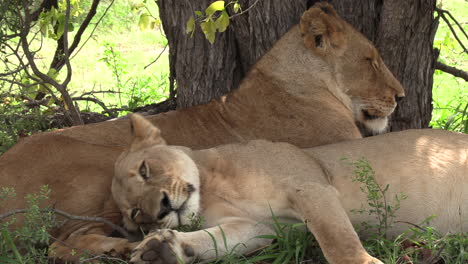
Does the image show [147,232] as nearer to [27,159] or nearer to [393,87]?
[27,159]

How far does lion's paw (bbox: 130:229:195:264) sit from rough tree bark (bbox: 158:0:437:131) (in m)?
1.91

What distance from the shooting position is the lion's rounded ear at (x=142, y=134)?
346cm

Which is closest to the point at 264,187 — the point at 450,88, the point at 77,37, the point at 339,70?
the point at 339,70

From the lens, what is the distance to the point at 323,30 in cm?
411

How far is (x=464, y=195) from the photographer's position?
134 inches

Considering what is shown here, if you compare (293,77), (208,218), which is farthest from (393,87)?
(208,218)

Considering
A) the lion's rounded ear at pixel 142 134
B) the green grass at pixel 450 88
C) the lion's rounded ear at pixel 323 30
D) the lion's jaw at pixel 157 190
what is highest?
the lion's rounded ear at pixel 323 30

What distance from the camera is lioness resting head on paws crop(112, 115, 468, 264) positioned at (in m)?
3.01

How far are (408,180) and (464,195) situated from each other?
0.92 feet

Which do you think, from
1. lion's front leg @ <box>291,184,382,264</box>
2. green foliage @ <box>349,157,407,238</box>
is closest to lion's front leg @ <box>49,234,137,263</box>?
lion's front leg @ <box>291,184,382,264</box>

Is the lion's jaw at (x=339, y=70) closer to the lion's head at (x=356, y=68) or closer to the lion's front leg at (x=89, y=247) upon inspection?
the lion's head at (x=356, y=68)

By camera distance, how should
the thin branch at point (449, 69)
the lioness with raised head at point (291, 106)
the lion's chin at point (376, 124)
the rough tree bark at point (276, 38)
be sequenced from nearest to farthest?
the lioness with raised head at point (291, 106) → the lion's chin at point (376, 124) → the rough tree bark at point (276, 38) → the thin branch at point (449, 69)

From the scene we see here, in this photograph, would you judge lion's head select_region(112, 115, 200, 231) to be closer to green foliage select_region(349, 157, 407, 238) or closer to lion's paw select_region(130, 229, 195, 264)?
lion's paw select_region(130, 229, 195, 264)

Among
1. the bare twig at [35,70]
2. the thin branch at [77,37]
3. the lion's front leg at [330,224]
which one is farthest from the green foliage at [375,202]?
the thin branch at [77,37]
